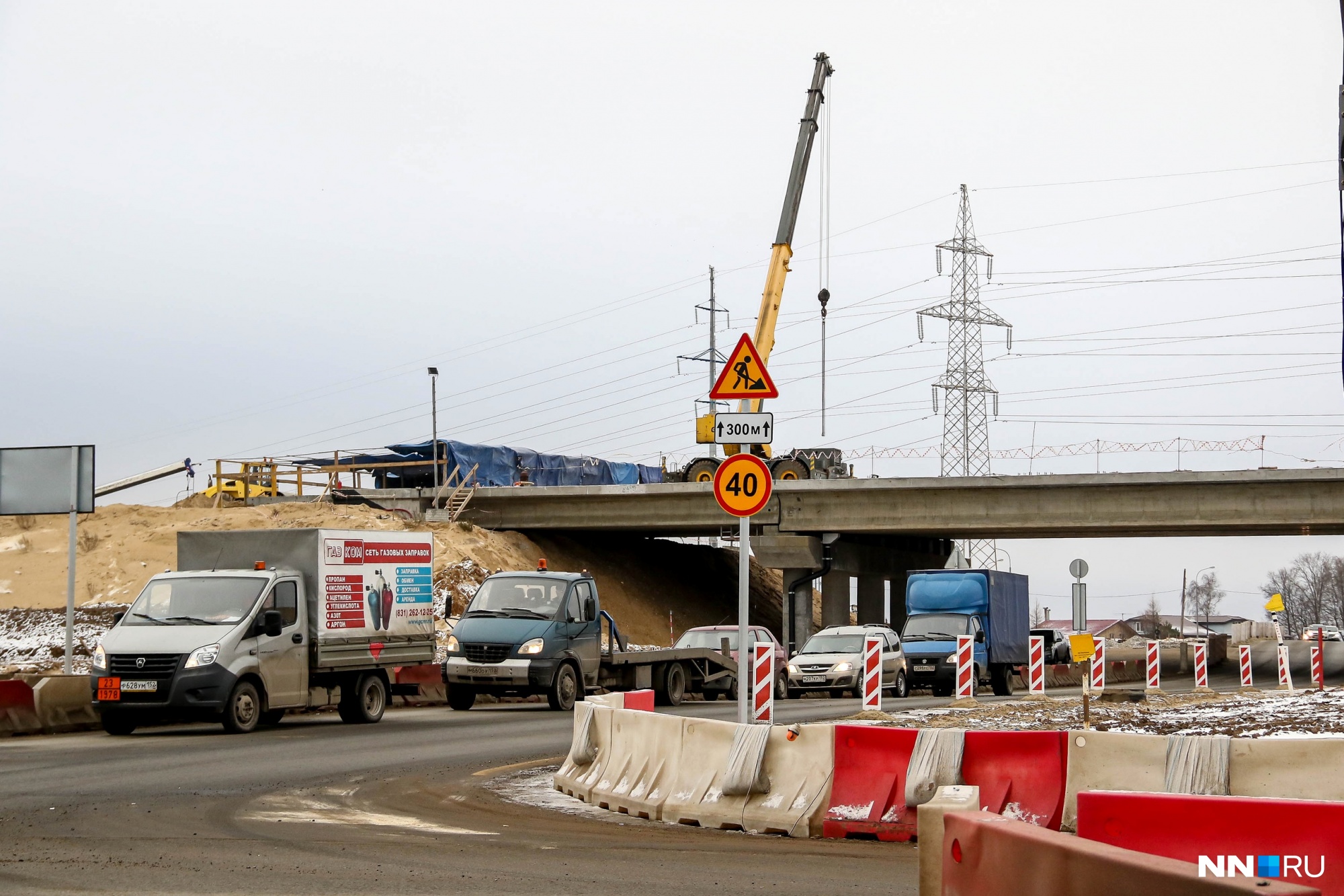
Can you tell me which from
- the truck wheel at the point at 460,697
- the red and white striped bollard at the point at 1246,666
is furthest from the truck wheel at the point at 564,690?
the red and white striped bollard at the point at 1246,666

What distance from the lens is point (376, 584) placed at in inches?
822

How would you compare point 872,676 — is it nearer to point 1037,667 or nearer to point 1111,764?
point 1037,667

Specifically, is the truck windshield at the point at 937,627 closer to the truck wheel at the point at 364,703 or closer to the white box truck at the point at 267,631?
the white box truck at the point at 267,631

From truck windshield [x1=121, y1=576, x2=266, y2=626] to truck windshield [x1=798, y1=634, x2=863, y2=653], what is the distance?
1468 centimetres

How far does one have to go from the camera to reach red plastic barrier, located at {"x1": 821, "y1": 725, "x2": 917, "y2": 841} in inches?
373

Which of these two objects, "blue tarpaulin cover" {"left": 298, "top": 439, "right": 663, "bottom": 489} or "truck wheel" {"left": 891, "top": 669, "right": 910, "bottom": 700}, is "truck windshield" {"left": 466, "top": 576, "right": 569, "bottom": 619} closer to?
"truck wheel" {"left": 891, "top": 669, "right": 910, "bottom": 700}

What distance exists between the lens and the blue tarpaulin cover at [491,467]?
2299 inches

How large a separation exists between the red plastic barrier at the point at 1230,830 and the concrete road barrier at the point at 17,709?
16.2m

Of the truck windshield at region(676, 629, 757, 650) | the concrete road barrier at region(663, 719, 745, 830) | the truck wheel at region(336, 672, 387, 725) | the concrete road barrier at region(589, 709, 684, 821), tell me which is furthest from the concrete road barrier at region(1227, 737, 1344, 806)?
the truck windshield at region(676, 629, 757, 650)

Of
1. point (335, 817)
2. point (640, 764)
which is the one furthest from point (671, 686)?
point (335, 817)

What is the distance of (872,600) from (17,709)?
138ft

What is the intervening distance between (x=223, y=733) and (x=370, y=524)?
107 ft

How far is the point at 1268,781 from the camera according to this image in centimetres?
834

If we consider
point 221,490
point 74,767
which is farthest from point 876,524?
point 74,767
